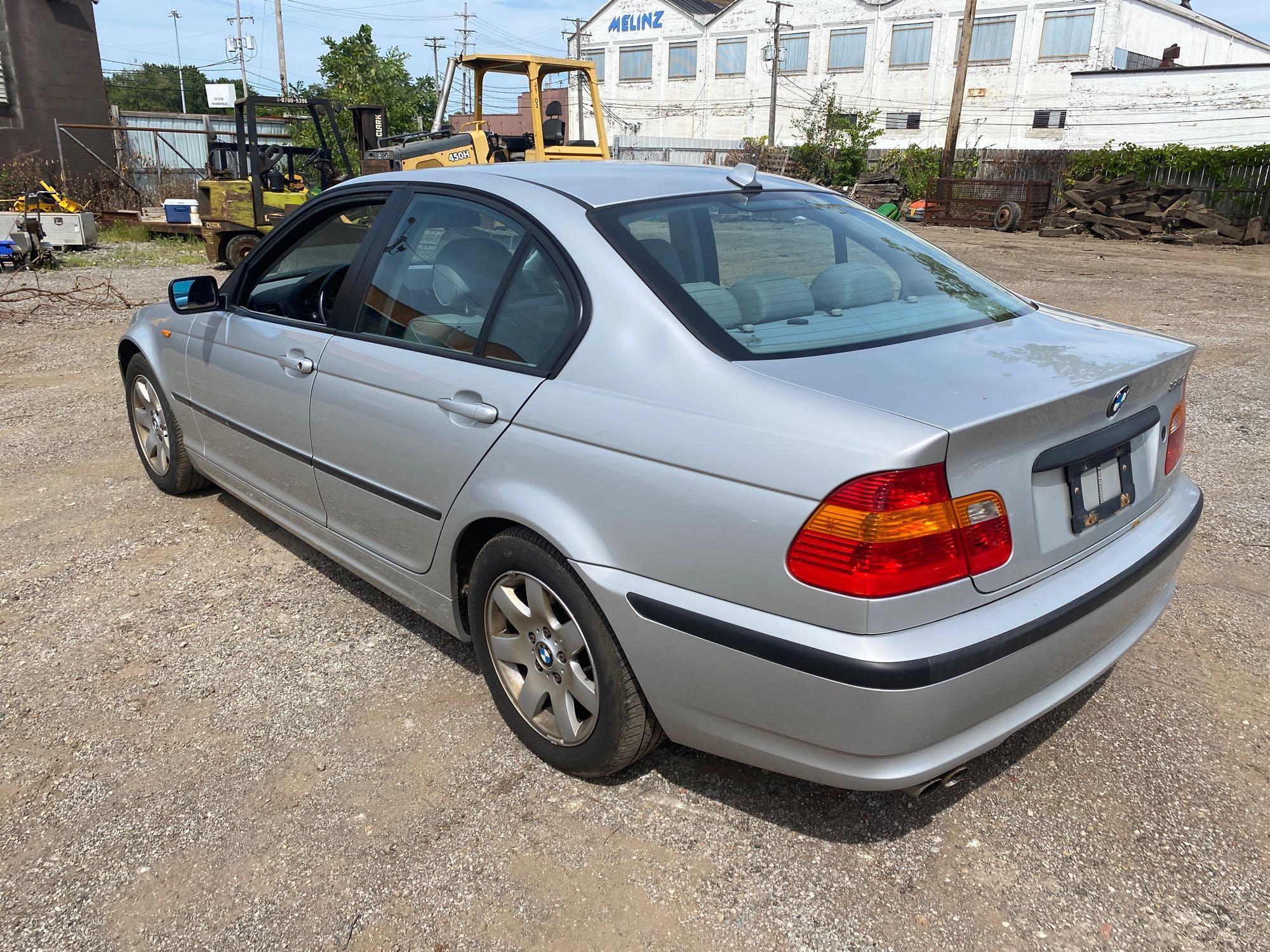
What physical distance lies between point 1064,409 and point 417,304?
1.95 meters

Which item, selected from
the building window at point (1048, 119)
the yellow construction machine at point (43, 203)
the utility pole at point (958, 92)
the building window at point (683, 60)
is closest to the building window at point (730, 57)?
the building window at point (683, 60)

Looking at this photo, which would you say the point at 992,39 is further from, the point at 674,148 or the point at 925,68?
the point at 674,148

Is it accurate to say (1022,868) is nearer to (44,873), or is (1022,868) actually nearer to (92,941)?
(92,941)

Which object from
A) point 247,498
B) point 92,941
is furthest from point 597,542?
point 247,498

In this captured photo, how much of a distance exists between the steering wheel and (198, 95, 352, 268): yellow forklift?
11.4 meters

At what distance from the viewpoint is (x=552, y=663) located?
8.67 feet

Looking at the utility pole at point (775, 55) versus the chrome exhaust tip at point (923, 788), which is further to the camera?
the utility pole at point (775, 55)

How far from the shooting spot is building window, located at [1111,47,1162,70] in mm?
40750

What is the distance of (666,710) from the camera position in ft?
7.77

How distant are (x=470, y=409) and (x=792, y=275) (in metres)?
1.01

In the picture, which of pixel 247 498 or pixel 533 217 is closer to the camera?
pixel 533 217

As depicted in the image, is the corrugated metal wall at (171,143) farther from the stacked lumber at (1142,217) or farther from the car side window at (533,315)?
the car side window at (533,315)

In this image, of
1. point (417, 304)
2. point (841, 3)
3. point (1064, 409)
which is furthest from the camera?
point (841, 3)

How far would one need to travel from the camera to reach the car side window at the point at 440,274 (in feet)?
9.37
